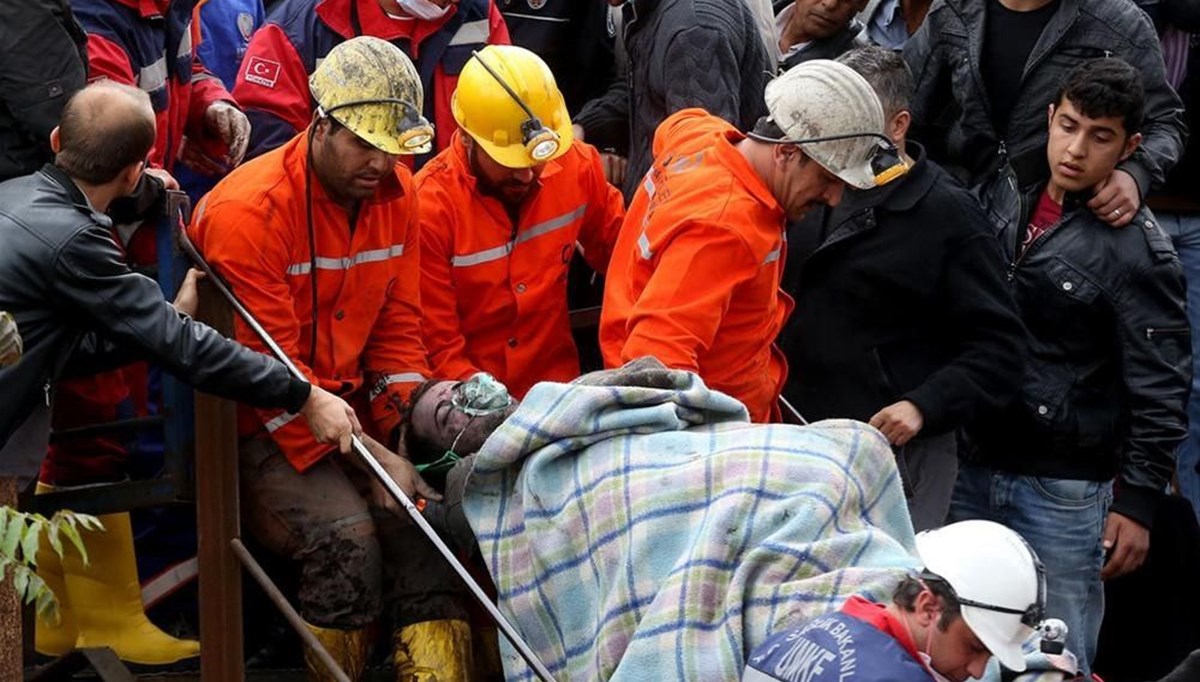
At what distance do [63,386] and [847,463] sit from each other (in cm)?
254

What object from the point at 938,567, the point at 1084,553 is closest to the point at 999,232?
the point at 1084,553

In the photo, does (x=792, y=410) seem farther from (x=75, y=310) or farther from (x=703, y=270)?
(x=75, y=310)

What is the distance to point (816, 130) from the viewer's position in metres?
6.24

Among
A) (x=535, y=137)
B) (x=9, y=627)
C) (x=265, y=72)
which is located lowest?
(x=9, y=627)

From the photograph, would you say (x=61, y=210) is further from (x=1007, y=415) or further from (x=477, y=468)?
(x=1007, y=415)

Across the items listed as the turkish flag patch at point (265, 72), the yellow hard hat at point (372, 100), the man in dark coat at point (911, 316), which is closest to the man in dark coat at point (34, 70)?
the yellow hard hat at point (372, 100)

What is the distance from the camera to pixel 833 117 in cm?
627

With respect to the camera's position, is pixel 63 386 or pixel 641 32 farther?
pixel 641 32

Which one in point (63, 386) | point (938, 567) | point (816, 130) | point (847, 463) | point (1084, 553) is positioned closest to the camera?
point (938, 567)

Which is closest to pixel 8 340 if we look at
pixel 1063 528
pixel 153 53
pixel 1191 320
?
pixel 153 53

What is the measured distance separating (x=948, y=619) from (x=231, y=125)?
11.1ft

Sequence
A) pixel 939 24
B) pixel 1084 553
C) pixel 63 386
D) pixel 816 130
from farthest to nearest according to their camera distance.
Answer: pixel 939 24 < pixel 1084 553 < pixel 63 386 < pixel 816 130

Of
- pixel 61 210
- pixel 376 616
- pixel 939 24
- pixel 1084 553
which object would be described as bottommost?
pixel 1084 553

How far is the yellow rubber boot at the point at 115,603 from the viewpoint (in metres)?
6.71
